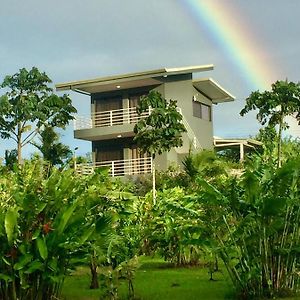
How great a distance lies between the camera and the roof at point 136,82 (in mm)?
29359

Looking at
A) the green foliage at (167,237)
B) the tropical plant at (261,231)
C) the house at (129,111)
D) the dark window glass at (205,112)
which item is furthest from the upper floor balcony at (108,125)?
the tropical plant at (261,231)

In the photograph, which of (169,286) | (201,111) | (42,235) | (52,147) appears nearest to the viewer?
(42,235)

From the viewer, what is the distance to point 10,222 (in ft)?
24.5

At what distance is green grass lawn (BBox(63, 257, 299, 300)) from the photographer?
9305 mm

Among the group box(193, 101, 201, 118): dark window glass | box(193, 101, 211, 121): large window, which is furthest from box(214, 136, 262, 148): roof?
box(193, 101, 201, 118): dark window glass

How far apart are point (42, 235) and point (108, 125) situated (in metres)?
23.5

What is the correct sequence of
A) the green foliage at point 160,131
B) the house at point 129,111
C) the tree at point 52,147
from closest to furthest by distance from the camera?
the green foliage at point 160,131, the tree at point 52,147, the house at point 129,111

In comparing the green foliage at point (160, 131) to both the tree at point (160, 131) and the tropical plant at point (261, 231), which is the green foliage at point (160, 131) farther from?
the tropical plant at point (261, 231)

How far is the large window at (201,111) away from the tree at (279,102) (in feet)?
30.0

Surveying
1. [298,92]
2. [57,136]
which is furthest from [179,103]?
[298,92]

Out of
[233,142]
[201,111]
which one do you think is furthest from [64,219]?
[233,142]

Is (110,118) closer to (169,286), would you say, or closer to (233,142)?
(233,142)

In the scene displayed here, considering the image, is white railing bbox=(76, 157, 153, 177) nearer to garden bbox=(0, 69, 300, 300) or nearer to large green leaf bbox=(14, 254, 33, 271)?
garden bbox=(0, 69, 300, 300)

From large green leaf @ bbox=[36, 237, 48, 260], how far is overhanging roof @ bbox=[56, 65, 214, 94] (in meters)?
22.0
